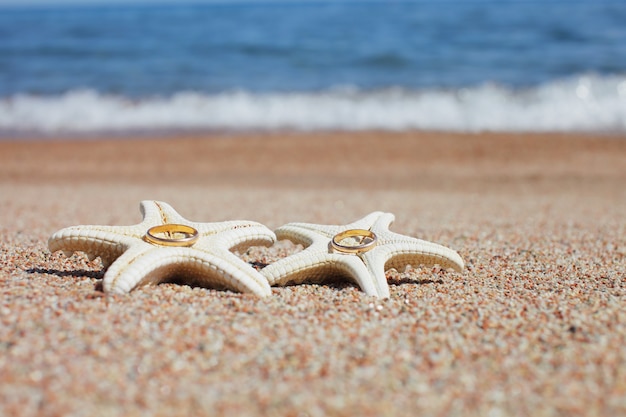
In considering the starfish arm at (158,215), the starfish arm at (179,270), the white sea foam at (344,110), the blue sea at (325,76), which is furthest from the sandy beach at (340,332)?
the blue sea at (325,76)

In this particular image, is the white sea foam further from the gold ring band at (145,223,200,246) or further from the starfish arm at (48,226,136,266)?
the starfish arm at (48,226,136,266)

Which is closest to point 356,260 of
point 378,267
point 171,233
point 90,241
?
point 378,267

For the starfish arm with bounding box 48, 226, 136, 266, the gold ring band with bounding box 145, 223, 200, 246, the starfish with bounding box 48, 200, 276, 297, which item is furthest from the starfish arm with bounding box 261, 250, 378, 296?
the starfish arm with bounding box 48, 226, 136, 266

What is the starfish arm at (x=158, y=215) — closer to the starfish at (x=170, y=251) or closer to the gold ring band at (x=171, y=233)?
the starfish at (x=170, y=251)

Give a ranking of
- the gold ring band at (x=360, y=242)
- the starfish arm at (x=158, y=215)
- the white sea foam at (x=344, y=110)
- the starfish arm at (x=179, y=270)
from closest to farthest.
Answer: the starfish arm at (x=179, y=270)
the gold ring band at (x=360, y=242)
the starfish arm at (x=158, y=215)
the white sea foam at (x=344, y=110)

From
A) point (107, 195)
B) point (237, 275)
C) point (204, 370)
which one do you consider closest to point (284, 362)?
point (204, 370)

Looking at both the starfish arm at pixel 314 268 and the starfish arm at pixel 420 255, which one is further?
the starfish arm at pixel 420 255

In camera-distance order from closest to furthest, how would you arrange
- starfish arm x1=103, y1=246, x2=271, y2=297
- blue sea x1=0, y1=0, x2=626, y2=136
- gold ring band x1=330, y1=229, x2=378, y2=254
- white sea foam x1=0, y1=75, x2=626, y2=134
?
starfish arm x1=103, y1=246, x2=271, y2=297 → gold ring band x1=330, y1=229, x2=378, y2=254 → white sea foam x1=0, y1=75, x2=626, y2=134 → blue sea x1=0, y1=0, x2=626, y2=136
